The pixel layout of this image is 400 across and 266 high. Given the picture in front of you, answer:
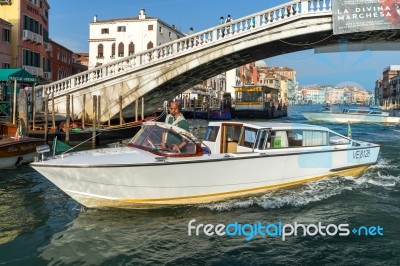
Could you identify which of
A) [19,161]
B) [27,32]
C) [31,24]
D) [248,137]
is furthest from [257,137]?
[31,24]

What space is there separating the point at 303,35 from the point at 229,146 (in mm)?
10225

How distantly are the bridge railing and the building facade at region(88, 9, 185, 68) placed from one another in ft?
68.6

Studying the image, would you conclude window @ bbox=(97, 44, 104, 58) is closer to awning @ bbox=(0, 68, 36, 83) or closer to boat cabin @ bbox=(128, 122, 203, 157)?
awning @ bbox=(0, 68, 36, 83)

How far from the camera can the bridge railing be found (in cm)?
1565

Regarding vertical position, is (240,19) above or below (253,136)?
above

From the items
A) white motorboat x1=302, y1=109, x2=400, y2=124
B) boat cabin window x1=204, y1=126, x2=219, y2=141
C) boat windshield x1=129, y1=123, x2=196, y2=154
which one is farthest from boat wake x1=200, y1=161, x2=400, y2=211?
white motorboat x1=302, y1=109, x2=400, y2=124

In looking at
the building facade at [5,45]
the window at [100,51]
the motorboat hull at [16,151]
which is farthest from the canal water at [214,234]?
the window at [100,51]

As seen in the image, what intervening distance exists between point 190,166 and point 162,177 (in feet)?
1.46

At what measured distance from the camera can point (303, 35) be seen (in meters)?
16.0

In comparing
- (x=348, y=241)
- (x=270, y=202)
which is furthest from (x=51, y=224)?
(x=348, y=241)

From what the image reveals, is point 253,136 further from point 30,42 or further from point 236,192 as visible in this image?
point 30,42

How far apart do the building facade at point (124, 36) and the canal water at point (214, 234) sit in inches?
1255

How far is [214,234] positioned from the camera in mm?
5391

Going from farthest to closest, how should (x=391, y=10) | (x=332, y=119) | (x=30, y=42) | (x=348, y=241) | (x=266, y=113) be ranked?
(x=266, y=113) < (x=332, y=119) < (x=30, y=42) < (x=391, y=10) < (x=348, y=241)
